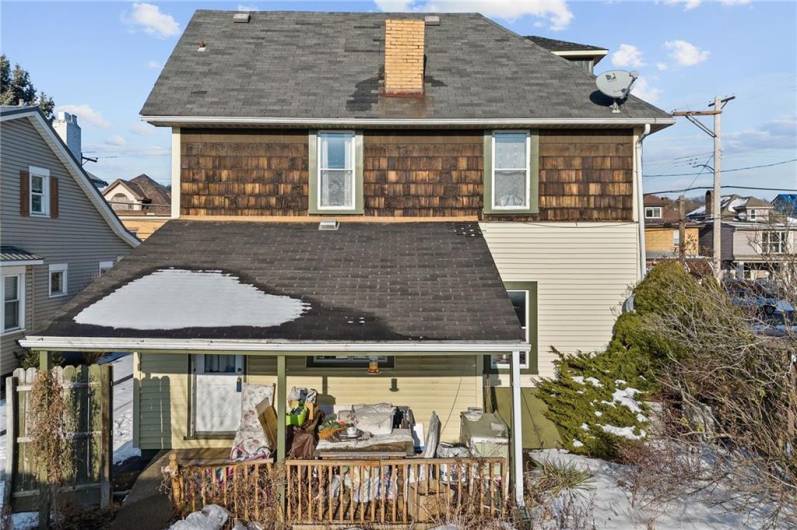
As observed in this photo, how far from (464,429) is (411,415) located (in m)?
0.99

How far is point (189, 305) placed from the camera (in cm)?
708

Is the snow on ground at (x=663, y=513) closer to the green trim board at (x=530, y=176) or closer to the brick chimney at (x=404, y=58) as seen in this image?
the green trim board at (x=530, y=176)

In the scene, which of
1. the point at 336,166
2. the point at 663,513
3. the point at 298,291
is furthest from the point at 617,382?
the point at 336,166

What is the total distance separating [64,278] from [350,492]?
1367 cm

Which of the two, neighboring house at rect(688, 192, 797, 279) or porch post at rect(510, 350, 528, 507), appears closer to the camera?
porch post at rect(510, 350, 528, 507)

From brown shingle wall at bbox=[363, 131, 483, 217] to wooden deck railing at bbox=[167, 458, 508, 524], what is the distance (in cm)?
475

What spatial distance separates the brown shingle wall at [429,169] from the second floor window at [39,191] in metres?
10.9

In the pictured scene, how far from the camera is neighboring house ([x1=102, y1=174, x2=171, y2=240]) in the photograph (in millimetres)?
28969

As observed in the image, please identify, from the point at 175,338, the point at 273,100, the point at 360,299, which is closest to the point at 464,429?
the point at 360,299

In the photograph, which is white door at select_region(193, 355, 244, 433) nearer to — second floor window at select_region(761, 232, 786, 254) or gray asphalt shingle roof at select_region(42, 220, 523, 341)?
gray asphalt shingle roof at select_region(42, 220, 523, 341)

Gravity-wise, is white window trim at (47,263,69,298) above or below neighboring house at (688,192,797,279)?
below

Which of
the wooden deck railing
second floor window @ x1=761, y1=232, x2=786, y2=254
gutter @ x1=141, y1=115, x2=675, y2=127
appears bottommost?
the wooden deck railing

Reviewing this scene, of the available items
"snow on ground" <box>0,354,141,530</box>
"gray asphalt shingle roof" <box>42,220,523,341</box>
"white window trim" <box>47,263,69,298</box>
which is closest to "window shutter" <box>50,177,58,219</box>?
"white window trim" <box>47,263,69,298</box>

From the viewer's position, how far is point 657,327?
7.91 metres
